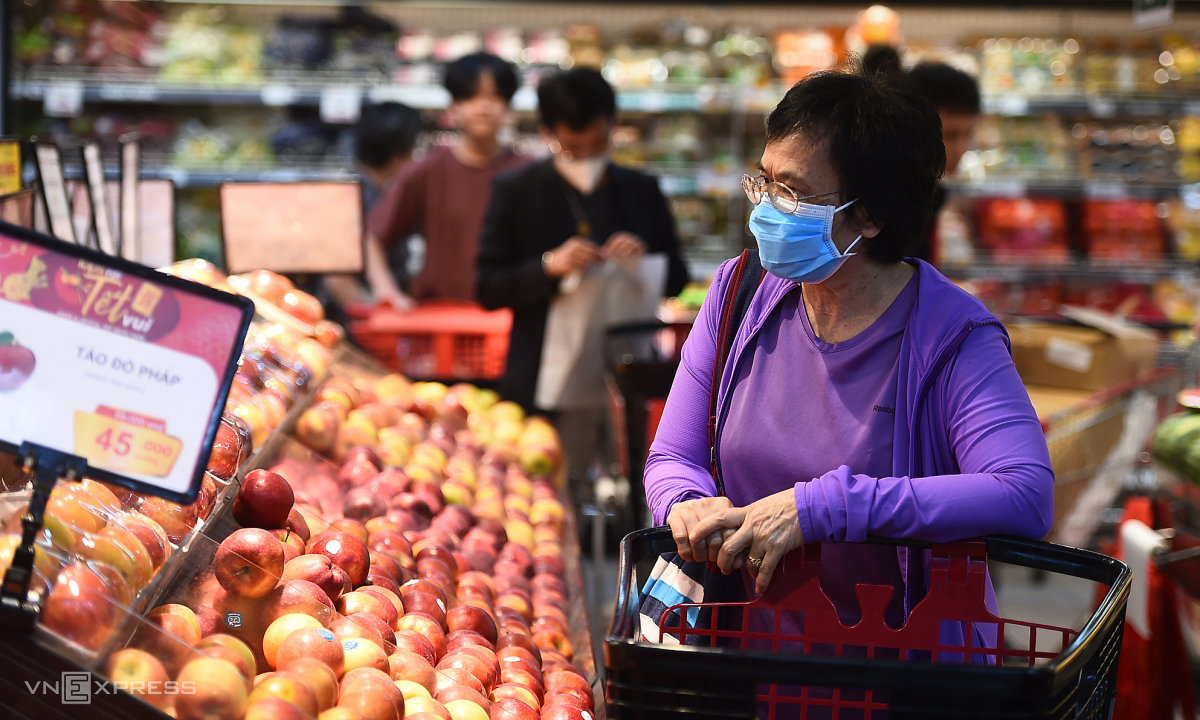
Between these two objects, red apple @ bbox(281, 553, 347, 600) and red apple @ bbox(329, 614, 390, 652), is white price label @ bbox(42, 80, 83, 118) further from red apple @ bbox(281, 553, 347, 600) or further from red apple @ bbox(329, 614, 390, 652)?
red apple @ bbox(329, 614, 390, 652)

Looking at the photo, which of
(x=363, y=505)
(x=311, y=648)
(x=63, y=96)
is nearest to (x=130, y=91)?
(x=63, y=96)

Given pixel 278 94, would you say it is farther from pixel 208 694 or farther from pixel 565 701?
pixel 208 694

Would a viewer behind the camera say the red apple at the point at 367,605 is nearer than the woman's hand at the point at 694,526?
No

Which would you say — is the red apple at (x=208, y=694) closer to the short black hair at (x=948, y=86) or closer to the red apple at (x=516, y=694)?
the red apple at (x=516, y=694)

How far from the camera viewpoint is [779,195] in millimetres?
1366

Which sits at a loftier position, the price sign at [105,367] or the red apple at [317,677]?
the price sign at [105,367]

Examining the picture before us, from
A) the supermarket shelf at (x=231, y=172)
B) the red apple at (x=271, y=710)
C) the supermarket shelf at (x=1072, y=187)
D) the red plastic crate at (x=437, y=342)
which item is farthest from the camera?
the supermarket shelf at (x=1072, y=187)

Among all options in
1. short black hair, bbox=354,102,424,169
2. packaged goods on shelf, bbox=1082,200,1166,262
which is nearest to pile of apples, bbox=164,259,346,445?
short black hair, bbox=354,102,424,169

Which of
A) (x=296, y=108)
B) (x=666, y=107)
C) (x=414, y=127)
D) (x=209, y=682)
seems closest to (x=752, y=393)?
(x=209, y=682)

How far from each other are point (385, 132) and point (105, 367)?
3.51 meters

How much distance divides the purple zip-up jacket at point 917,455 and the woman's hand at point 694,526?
0.09 m

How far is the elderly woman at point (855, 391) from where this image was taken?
122 centimetres

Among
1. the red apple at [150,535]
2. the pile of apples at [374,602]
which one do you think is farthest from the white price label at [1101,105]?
the red apple at [150,535]

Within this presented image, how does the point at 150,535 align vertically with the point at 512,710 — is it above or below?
above
